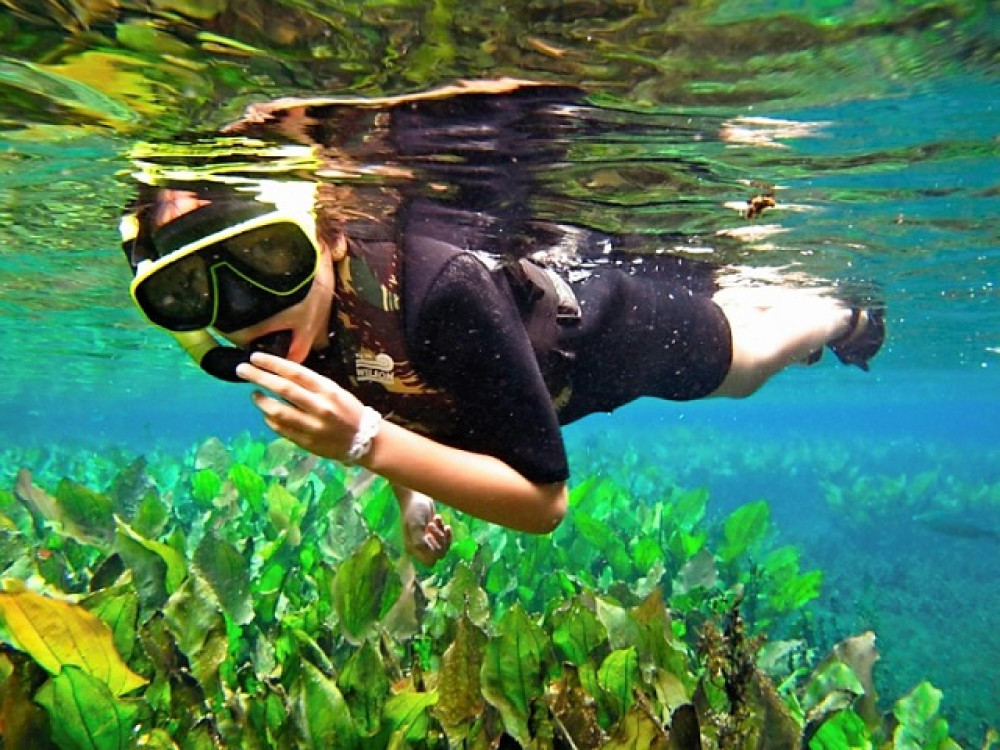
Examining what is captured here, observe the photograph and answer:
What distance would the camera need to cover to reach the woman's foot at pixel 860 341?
27.2ft

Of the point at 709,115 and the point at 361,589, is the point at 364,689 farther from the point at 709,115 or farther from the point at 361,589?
the point at 709,115

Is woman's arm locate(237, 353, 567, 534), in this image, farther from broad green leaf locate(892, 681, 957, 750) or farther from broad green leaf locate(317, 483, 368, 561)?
Result: broad green leaf locate(317, 483, 368, 561)

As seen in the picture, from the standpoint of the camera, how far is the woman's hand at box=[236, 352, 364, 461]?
2.95 m

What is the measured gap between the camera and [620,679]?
347 cm

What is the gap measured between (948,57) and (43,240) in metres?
11.5

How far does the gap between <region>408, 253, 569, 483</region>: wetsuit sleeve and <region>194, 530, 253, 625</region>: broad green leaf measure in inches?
86.9

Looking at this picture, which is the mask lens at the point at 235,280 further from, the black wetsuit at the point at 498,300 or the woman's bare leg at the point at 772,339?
the woman's bare leg at the point at 772,339

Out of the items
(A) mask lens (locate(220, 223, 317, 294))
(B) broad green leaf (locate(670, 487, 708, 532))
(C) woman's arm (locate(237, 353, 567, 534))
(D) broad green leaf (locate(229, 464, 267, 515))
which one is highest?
(A) mask lens (locate(220, 223, 317, 294))

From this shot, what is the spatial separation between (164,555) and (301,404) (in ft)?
7.53

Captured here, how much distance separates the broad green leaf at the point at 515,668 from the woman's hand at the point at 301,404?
3.97 ft

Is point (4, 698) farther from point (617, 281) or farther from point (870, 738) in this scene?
point (617, 281)

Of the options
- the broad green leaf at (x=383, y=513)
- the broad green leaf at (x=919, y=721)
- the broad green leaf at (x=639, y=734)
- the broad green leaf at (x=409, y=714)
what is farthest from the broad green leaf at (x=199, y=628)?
the broad green leaf at (x=919, y=721)

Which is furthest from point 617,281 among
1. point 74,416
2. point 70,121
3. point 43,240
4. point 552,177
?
point 74,416

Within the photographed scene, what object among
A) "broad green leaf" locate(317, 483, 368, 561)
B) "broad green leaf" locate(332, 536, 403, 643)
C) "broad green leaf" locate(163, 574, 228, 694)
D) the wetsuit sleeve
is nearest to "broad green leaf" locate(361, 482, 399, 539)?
"broad green leaf" locate(317, 483, 368, 561)
